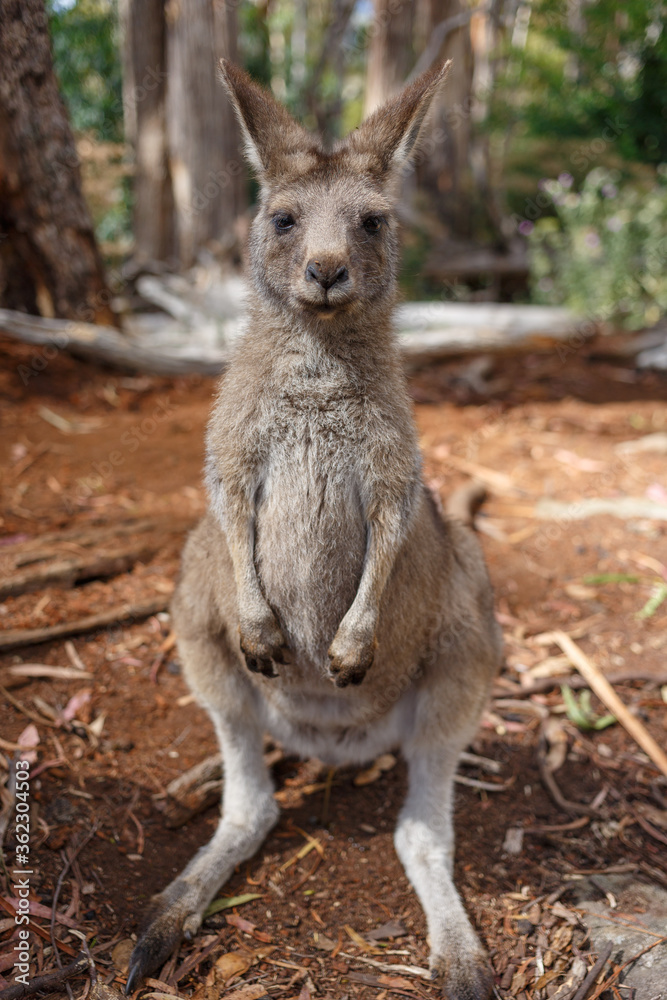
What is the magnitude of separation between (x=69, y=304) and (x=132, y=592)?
10.5ft

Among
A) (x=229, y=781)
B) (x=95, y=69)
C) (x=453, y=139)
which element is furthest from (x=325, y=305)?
(x=453, y=139)

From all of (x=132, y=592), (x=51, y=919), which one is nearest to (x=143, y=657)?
(x=132, y=592)

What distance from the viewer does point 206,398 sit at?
19.1ft

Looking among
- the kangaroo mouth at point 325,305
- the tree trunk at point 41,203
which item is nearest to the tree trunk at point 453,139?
the tree trunk at point 41,203

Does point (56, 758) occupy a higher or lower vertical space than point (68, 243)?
lower

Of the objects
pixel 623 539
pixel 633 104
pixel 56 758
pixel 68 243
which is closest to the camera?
pixel 56 758

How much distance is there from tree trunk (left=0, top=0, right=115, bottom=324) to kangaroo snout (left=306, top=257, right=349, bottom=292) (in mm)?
2684

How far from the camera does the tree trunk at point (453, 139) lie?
12.4 m

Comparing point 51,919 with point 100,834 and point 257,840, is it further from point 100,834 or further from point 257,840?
point 257,840

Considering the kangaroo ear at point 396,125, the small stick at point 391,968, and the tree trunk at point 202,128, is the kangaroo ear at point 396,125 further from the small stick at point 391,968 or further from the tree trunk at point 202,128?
the tree trunk at point 202,128

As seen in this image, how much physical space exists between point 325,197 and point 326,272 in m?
0.35

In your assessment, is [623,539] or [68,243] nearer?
[623,539]

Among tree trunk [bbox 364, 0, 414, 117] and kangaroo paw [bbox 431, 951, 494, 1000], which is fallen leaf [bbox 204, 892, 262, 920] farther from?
tree trunk [bbox 364, 0, 414, 117]

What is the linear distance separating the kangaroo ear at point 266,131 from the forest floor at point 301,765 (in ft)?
6.57
